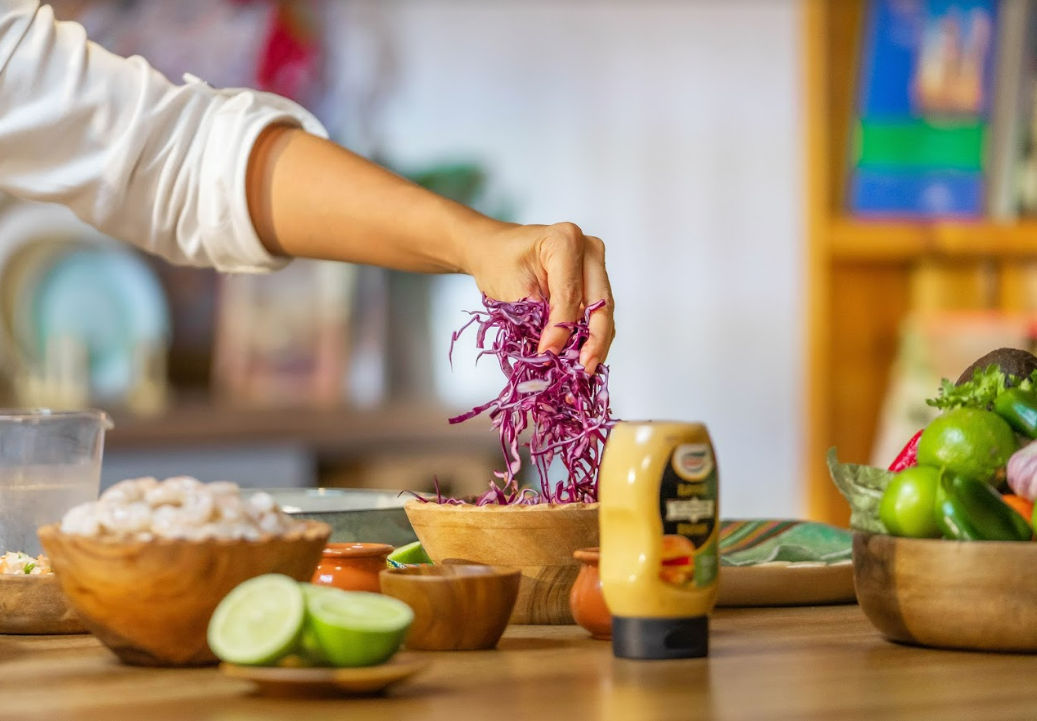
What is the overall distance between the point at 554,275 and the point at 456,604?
0.39 meters

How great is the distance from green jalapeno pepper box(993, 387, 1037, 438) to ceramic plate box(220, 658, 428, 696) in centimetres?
54

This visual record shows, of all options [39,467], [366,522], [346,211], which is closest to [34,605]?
[39,467]

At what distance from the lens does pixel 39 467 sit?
135cm

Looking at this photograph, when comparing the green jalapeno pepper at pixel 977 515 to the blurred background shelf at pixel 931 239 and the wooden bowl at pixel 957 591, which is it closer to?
the wooden bowl at pixel 957 591

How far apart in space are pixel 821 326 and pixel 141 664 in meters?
3.26

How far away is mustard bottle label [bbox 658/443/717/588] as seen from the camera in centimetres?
106

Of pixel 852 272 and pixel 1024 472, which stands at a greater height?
pixel 852 272

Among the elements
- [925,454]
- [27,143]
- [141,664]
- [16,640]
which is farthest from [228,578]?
[27,143]

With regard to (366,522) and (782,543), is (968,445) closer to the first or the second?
(782,543)

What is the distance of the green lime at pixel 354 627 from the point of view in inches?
37.2

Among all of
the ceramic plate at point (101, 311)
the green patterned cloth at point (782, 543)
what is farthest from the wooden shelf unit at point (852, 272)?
the green patterned cloth at point (782, 543)

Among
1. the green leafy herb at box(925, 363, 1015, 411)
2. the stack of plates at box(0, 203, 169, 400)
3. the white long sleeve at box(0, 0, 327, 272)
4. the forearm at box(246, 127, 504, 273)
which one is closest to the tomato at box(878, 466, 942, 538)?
the green leafy herb at box(925, 363, 1015, 411)

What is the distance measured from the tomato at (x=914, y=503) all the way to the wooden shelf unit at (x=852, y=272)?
3025 millimetres

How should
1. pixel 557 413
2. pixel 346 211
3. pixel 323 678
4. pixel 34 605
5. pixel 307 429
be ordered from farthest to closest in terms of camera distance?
pixel 307 429 < pixel 346 211 < pixel 557 413 < pixel 34 605 < pixel 323 678
